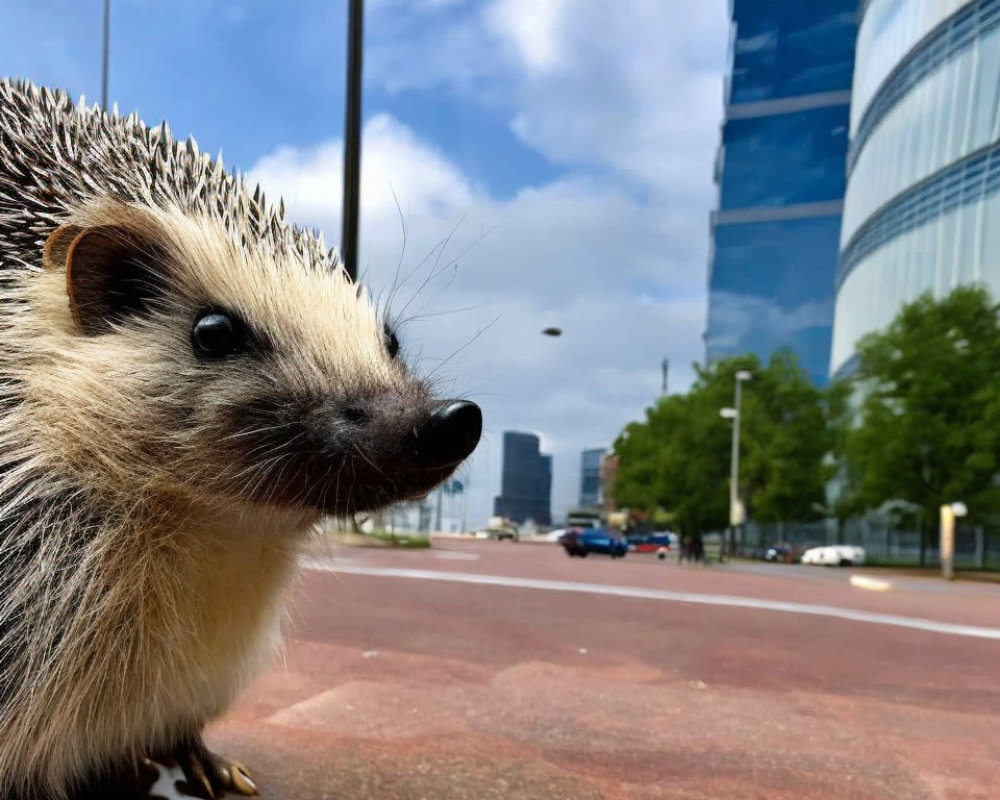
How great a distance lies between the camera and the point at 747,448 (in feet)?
103

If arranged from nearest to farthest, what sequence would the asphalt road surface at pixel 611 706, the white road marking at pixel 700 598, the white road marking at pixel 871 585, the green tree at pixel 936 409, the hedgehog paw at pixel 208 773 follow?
the hedgehog paw at pixel 208 773 < the asphalt road surface at pixel 611 706 < the white road marking at pixel 700 598 < the white road marking at pixel 871 585 < the green tree at pixel 936 409

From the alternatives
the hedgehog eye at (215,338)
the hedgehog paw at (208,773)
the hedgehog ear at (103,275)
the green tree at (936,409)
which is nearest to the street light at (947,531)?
the green tree at (936,409)

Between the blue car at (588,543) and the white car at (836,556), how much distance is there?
8.17 metres

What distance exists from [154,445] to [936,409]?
80.8ft

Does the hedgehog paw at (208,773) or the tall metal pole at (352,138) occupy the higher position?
the tall metal pole at (352,138)

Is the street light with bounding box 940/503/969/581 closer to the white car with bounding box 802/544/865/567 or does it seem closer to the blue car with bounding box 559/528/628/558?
the white car with bounding box 802/544/865/567

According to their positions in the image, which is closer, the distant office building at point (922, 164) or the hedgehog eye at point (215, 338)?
the hedgehog eye at point (215, 338)

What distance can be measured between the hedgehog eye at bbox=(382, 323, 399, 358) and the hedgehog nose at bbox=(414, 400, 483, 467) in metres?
0.43

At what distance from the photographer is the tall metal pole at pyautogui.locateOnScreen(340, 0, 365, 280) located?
12.7ft

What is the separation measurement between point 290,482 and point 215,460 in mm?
171

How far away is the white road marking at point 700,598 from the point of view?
7402 mm

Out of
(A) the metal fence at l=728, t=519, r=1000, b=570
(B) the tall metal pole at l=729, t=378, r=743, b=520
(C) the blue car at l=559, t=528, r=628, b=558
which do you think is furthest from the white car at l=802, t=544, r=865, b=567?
(C) the blue car at l=559, t=528, r=628, b=558

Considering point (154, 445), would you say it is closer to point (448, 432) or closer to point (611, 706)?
point (448, 432)

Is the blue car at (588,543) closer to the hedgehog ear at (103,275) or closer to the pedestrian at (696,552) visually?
the pedestrian at (696,552)
